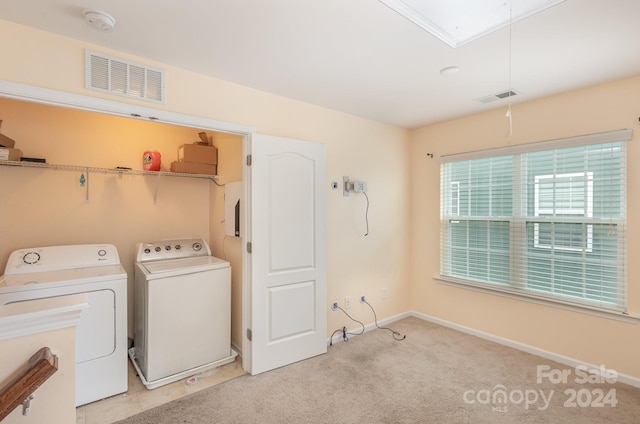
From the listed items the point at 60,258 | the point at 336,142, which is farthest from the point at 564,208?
the point at 60,258

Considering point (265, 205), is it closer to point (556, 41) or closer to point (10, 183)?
point (10, 183)

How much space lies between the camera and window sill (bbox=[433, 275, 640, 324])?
252 centimetres

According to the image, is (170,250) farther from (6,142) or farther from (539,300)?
(539,300)

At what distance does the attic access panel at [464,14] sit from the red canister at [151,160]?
265 centimetres

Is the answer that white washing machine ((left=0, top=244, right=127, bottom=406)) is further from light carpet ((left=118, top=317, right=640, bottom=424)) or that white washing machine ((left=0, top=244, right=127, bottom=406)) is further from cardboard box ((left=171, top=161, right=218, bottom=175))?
cardboard box ((left=171, top=161, right=218, bottom=175))

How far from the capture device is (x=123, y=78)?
2.10m

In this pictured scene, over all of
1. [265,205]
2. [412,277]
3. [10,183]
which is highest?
[10,183]

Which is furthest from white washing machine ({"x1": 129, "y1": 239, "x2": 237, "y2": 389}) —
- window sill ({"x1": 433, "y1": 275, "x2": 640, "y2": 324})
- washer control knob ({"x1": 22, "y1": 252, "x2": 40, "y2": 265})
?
window sill ({"x1": 433, "y1": 275, "x2": 640, "y2": 324})

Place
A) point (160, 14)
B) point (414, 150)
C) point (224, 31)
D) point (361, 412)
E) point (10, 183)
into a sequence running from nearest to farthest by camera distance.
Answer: point (160, 14)
point (224, 31)
point (361, 412)
point (10, 183)
point (414, 150)

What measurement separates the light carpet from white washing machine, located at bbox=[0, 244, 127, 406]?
435mm

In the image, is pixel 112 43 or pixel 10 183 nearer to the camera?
pixel 112 43

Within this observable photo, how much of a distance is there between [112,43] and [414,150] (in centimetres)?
338

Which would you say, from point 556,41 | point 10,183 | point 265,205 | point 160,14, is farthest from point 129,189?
point 556,41

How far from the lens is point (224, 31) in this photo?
6.10 feet
